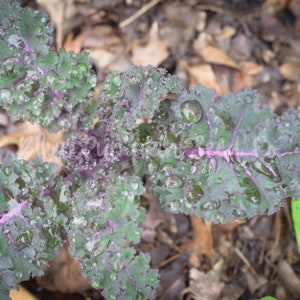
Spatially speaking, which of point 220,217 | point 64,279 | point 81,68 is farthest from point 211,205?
point 64,279

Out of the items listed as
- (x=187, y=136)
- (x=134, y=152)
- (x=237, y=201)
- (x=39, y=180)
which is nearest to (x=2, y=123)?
(x=39, y=180)

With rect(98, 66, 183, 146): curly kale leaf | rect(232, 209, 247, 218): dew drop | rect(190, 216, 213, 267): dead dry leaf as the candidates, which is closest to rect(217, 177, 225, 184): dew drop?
rect(232, 209, 247, 218): dew drop

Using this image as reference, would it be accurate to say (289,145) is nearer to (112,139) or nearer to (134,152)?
(134,152)

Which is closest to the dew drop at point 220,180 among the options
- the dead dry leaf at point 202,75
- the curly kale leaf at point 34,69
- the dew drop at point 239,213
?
the dew drop at point 239,213

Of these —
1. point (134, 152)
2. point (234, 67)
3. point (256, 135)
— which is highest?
point (256, 135)

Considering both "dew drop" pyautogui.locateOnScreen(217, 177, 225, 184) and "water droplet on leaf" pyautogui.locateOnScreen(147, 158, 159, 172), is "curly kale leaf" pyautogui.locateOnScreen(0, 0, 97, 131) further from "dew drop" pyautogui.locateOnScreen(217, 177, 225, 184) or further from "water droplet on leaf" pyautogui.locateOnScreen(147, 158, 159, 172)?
"dew drop" pyautogui.locateOnScreen(217, 177, 225, 184)

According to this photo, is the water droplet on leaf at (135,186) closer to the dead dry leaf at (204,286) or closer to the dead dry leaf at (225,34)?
the dead dry leaf at (204,286)
